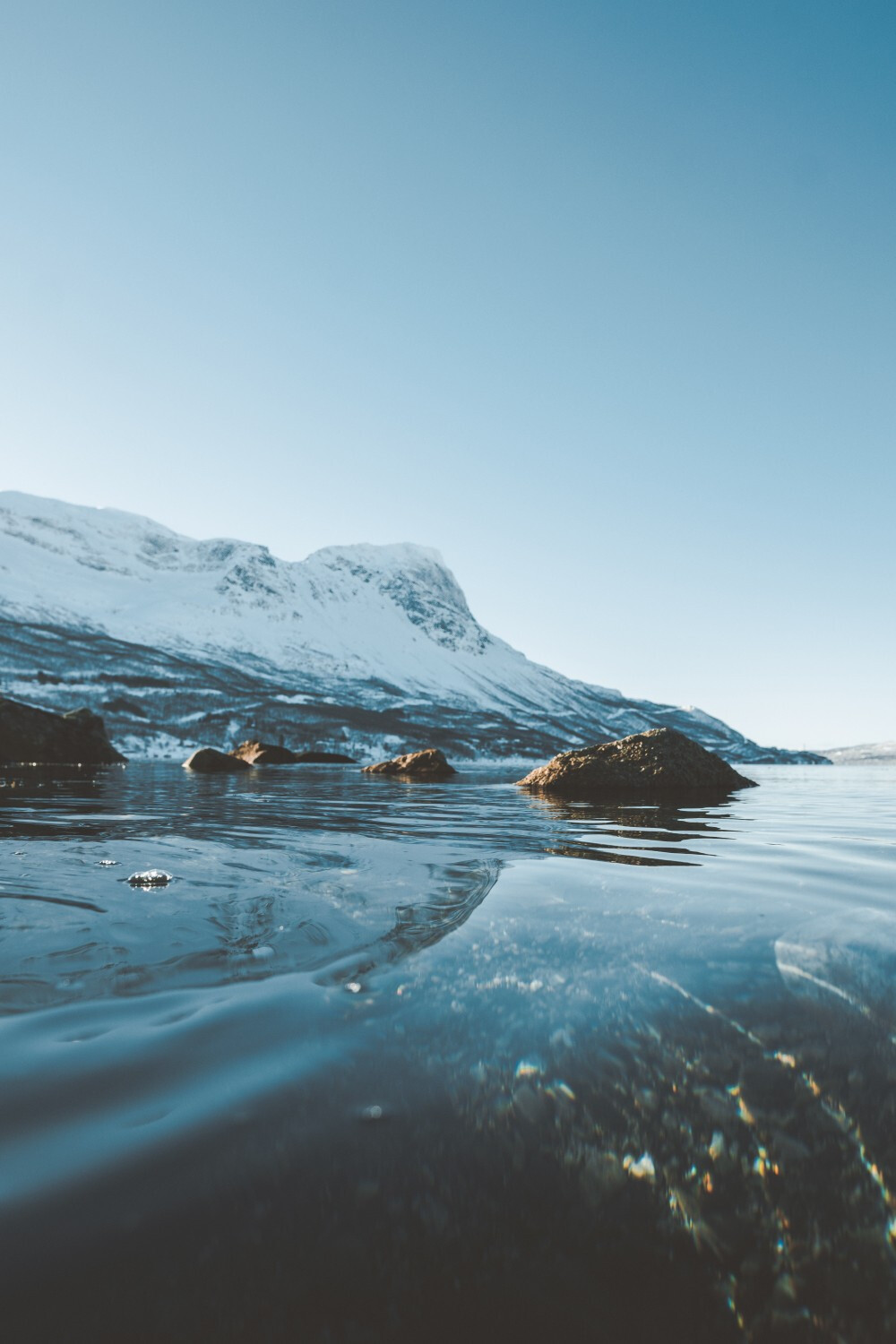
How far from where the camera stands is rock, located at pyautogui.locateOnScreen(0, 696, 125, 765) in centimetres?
3033

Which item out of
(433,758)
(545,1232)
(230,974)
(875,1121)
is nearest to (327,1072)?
(545,1232)

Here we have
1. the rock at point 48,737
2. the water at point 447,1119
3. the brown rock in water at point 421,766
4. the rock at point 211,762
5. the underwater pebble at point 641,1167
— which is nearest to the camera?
the water at point 447,1119

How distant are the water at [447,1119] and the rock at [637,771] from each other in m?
11.8

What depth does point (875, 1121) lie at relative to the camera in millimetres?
1850

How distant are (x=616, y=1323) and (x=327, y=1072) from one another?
1.05 meters

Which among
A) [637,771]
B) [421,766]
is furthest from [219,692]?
[637,771]

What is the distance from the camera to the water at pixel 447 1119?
4.21ft

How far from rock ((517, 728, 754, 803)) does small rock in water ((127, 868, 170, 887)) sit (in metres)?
10.9

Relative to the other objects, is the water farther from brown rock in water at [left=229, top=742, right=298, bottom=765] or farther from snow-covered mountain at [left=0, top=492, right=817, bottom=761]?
snow-covered mountain at [left=0, top=492, right=817, bottom=761]

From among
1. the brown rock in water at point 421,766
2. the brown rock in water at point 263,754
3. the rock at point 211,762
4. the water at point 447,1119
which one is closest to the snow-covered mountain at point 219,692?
the brown rock in water at point 263,754

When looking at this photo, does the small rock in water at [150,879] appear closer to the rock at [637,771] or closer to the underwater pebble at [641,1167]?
the underwater pebble at [641,1167]

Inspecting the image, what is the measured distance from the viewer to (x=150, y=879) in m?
4.88

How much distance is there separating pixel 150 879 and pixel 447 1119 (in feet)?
12.3

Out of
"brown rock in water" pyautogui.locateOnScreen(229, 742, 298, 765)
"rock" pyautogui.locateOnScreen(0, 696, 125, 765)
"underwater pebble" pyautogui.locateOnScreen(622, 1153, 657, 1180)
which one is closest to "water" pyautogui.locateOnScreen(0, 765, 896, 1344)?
"underwater pebble" pyautogui.locateOnScreen(622, 1153, 657, 1180)
